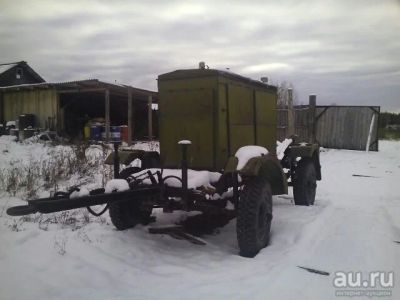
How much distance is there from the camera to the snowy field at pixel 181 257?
2914 millimetres

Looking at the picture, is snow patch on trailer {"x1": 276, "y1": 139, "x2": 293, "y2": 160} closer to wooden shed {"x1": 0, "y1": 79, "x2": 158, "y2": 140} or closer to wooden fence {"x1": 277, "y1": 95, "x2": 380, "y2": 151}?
wooden shed {"x1": 0, "y1": 79, "x2": 158, "y2": 140}

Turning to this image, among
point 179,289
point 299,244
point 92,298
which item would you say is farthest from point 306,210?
point 92,298

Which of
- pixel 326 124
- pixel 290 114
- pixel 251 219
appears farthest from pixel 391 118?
pixel 326 124

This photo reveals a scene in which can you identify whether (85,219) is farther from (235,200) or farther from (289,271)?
(289,271)

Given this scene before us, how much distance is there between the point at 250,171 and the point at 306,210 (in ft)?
7.84

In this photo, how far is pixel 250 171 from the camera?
12.5ft

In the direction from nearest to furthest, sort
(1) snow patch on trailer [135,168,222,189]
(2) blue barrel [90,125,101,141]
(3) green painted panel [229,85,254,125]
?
(1) snow patch on trailer [135,168,222,189]
(3) green painted panel [229,85,254,125]
(2) blue barrel [90,125,101,141]

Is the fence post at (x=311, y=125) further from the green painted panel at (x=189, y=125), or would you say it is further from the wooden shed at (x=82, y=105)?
the green painted panel at (x=189, y=125)

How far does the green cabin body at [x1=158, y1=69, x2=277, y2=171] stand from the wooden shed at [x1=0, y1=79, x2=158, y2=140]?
13.2 ft

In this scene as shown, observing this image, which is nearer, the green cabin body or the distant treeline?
the distant treeline

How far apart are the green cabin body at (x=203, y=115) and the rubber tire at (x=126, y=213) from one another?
52 cm

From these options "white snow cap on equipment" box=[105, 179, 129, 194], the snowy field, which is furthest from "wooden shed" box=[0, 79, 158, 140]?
"white snow cap on equipment" box=[105, 179, 129, 194]

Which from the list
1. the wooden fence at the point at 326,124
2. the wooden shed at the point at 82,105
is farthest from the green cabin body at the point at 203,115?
the wooden fence at the point at 326,124

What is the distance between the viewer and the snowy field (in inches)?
115
